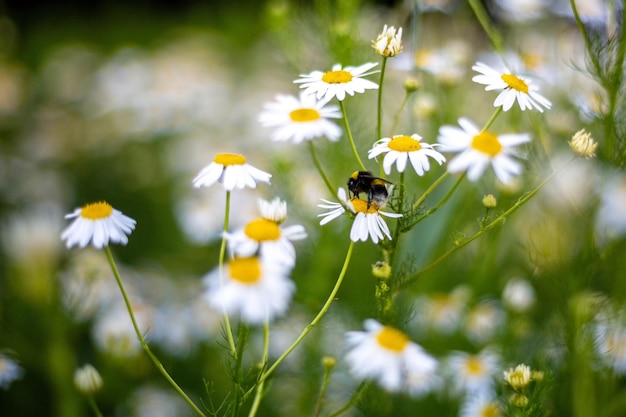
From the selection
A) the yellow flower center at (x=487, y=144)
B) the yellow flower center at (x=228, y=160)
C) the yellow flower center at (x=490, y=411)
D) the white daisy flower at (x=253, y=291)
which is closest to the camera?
the white daisy flower at (x=253, y=291)

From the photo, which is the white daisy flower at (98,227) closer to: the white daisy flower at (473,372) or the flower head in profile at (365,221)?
the flower head in profile at (365,221)

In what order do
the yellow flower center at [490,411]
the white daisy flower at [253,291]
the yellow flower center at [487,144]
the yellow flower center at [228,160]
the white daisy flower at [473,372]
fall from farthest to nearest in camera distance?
the white daisy flower at [473,372], the yellow flower center at [490,411], the yellow flower center at [228,160], the yellow flower center at [487,144], the white daisy flower at [253,291]

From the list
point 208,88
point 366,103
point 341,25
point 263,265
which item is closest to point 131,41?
point 208,88

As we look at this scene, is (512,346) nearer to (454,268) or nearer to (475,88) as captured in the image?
(454,268)

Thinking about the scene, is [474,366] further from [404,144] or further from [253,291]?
[253,291]

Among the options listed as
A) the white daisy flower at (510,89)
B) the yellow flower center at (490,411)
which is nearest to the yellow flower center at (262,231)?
the white daisy flower at (510,89)

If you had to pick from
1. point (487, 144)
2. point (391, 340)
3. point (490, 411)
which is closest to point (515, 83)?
point (487, 144)
